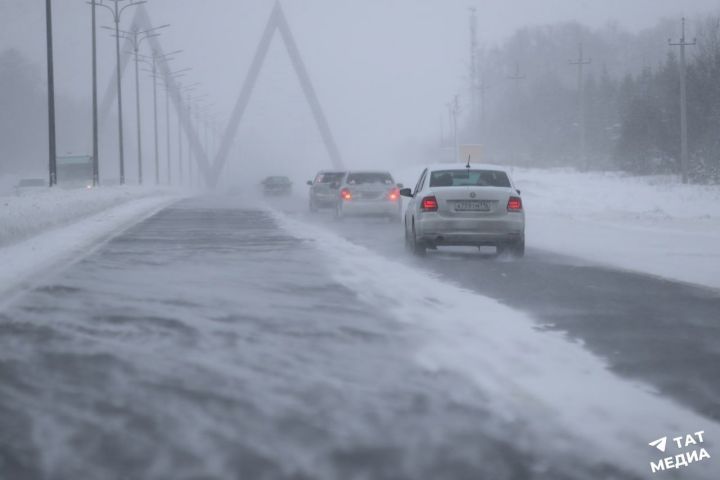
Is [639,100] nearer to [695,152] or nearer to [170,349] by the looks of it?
[695,152]

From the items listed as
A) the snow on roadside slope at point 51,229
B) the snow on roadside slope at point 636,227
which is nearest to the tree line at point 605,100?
the snow on roadside slope at point 636,227

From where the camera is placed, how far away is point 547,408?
626 centimetres

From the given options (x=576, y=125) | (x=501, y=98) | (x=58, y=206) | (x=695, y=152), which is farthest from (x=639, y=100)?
(x=501, y=98)

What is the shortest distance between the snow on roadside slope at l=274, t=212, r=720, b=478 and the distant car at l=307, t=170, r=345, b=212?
27.9 meters

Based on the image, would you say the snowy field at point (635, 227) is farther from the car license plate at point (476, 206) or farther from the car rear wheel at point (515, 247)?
the car license plate at point (476, 206)

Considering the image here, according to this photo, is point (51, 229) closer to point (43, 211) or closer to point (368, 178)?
point (43, 211)

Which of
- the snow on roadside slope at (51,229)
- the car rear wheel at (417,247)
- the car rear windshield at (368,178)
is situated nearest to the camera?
the snow on roadside slope at (51,229)

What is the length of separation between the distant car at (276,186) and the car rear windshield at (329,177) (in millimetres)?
30187

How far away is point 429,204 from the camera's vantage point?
58.0 feet

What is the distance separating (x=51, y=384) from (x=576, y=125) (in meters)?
116

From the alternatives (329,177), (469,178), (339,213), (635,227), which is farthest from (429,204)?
(329,177)

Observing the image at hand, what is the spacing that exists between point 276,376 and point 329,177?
34190mm

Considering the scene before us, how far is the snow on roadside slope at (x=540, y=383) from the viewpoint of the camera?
18.0 feet

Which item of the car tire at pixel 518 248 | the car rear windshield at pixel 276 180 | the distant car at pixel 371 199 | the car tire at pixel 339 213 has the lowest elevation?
the car tire at pixel 518 248
